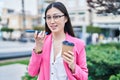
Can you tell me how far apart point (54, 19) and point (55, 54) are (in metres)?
0.27

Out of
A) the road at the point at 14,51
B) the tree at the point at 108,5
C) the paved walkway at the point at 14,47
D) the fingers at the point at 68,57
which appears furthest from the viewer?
the paved walkway at the point at 14,47

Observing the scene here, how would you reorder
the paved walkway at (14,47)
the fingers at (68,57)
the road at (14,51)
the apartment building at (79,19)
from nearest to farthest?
the fingers at (68,57), the road at (14,51), the paved walkway at (14,47), the apartment building at (79,19)

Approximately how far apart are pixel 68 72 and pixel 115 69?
2997mm

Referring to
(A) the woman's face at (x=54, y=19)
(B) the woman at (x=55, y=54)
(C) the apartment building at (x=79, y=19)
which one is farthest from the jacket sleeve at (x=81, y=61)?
(C) the apartment building at (x=79, y=19)

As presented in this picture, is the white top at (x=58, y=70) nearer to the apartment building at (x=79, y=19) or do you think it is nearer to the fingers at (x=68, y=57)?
the fingers at (x=68, y=57)

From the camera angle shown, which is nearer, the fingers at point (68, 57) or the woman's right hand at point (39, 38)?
the fingers at point (68, 57)

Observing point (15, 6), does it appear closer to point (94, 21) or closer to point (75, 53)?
point (94, 21)

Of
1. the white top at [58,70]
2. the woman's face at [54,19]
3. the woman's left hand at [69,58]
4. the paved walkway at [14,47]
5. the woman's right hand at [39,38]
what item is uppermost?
the woman's face at [54,19]

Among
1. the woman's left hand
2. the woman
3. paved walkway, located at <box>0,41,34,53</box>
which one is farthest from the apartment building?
the woman's left hand

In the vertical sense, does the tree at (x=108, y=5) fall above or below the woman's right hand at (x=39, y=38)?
above

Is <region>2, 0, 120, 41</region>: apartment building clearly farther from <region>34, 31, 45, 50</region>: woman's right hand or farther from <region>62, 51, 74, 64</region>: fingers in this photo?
<region>62, 51, 74, 64</region>: fingers

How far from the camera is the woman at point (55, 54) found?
223 cm

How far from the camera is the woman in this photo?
7.33 feet

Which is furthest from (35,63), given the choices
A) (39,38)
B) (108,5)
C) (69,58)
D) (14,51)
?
(14,51)
